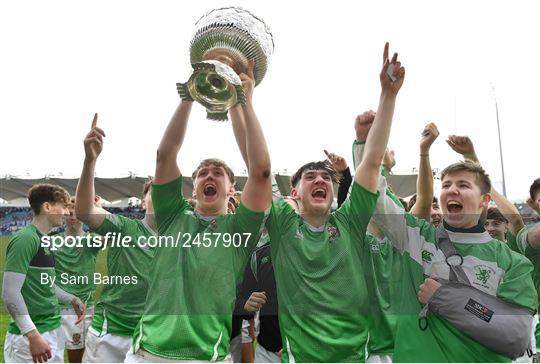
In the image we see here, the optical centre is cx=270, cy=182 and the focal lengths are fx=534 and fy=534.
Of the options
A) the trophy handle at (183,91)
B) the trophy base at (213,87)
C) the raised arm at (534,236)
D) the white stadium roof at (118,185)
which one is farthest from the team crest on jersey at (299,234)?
the raised arm at (534,236)

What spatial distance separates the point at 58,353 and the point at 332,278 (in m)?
3.06

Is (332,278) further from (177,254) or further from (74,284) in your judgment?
(74,284)

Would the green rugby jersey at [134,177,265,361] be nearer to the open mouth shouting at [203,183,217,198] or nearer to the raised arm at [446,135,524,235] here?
the open mouth shouting at [203,183,217,198]

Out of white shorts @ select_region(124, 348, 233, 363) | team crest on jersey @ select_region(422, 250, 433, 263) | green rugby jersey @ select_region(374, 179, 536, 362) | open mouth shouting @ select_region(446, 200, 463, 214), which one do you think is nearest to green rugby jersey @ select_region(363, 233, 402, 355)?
green rugby jersey @ select_region(374, 179, 536, 362)

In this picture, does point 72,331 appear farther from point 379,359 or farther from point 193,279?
point 379,359

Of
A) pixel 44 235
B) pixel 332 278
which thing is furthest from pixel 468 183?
pixel 44 235

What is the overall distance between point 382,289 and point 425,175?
0.80m

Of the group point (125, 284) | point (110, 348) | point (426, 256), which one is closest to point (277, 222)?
point (426, 256)

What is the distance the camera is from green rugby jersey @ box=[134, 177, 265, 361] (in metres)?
2.76

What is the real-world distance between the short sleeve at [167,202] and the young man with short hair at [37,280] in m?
1.68

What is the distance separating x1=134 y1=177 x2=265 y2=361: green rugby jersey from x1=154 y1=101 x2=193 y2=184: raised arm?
0.10m

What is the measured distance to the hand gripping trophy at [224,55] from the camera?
2479 mm

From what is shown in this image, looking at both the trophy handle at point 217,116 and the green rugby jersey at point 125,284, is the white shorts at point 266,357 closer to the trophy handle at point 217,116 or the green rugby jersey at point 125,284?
the green rugby jersey at point 125,284

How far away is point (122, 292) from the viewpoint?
421 cm
